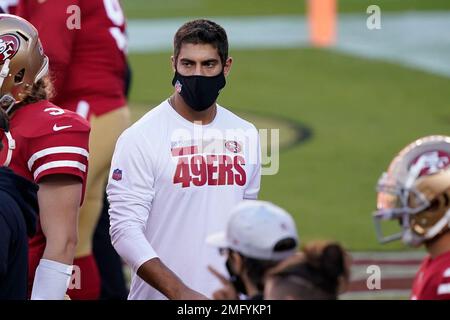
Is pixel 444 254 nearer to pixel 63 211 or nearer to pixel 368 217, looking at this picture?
pixel 63 211

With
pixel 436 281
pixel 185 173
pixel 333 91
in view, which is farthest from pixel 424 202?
pixel 333 91

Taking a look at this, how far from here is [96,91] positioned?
274 inches

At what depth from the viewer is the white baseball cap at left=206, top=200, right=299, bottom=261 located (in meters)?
4.07

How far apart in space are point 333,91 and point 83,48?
29.0 ft

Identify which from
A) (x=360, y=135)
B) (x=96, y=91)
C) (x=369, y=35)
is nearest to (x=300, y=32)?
(x=369, y=35)

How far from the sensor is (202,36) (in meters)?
5.41

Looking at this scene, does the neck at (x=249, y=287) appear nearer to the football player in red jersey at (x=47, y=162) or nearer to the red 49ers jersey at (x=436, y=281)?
the red 49ers jersey at (x=436, y=281)

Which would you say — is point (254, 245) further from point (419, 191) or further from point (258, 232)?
point (419, 191)

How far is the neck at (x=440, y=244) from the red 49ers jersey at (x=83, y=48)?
2.57 m

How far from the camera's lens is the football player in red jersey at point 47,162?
485 centimetres

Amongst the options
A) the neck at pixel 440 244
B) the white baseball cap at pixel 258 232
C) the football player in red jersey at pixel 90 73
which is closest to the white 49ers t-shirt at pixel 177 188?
the neck at pixel 440 244

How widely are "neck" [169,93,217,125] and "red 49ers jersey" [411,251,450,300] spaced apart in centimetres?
128

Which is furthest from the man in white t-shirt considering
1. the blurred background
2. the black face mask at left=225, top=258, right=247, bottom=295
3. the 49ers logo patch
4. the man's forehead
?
the blurred background

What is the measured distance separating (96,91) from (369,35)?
12.9m
